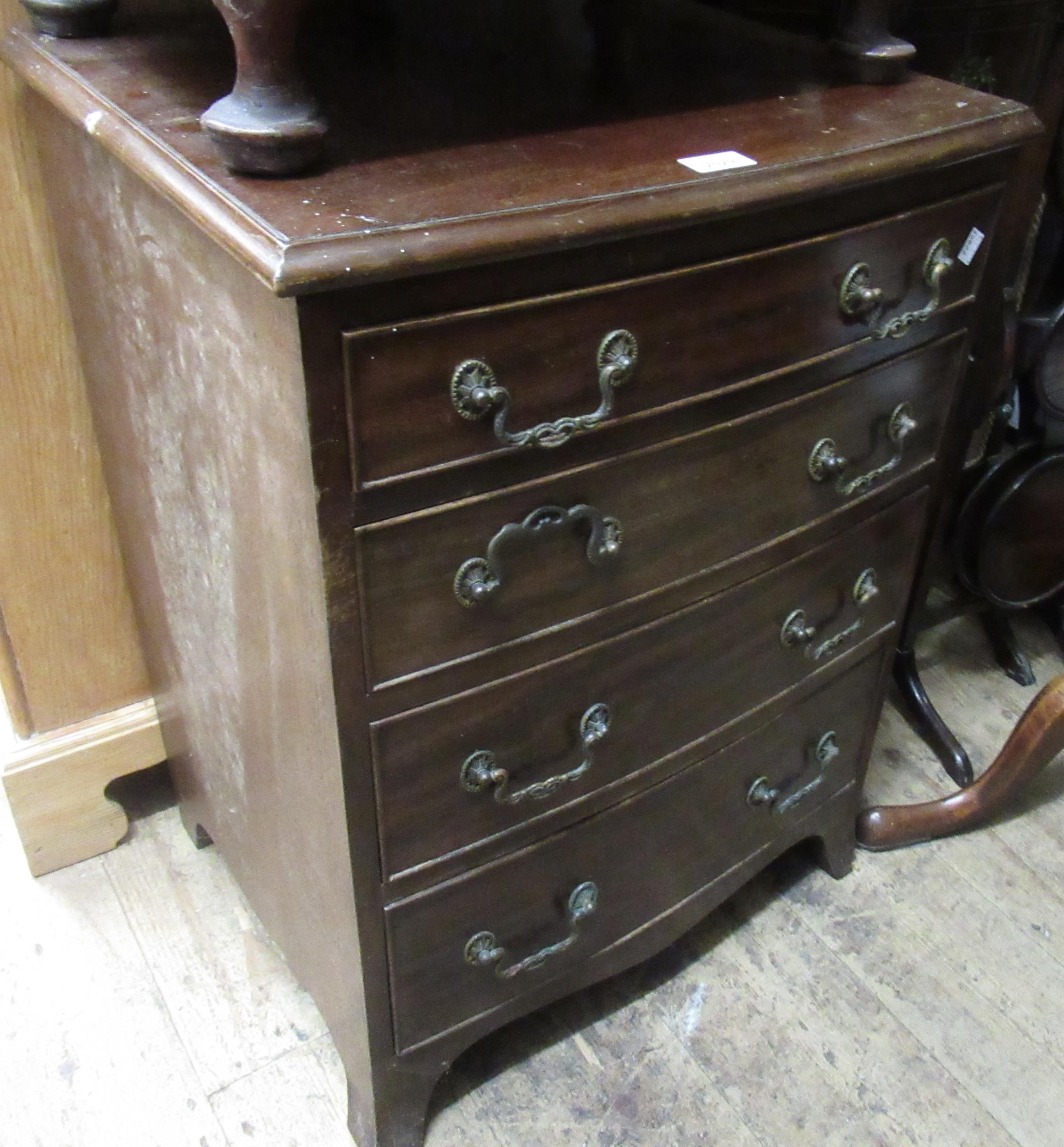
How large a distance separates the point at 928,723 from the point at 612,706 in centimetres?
78

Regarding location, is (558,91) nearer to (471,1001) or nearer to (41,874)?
(471,1001)

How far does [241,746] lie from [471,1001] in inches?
12.0

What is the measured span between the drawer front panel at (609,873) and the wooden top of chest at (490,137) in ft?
1.72

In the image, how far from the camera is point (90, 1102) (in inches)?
43.6

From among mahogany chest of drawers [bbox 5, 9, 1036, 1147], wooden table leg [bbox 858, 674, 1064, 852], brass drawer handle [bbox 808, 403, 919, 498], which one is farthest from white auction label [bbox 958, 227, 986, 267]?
wooden table leg [bbox 858, 674, 1064, 852]

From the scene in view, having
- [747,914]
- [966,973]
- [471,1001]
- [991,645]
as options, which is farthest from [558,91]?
[991,645]

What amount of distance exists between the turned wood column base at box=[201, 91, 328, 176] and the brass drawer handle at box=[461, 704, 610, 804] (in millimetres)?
433

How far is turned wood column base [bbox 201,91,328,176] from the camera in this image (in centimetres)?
63

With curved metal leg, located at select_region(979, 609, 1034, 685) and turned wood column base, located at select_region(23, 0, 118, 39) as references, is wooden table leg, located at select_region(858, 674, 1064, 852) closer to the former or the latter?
curved metal leg, located at select_region(979, 609, 1034, 685)

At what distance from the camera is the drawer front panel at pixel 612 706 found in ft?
2.70

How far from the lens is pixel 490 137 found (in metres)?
0.76

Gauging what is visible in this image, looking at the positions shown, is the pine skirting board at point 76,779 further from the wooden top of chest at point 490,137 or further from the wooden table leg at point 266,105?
the wooden table leg at point 266,105

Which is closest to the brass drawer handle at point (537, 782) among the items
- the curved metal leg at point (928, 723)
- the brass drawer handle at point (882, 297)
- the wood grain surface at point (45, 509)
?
the brass drawer handle at point (882, 297)

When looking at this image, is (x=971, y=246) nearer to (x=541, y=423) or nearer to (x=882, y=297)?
(x=882, y=297)
